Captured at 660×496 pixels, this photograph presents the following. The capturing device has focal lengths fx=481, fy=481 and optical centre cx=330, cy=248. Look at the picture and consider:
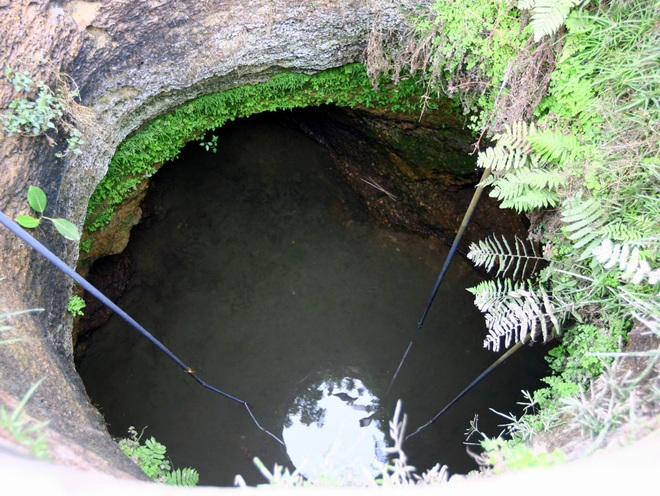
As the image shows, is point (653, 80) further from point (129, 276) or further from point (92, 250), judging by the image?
point (129, 276)

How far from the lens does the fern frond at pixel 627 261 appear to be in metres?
2.44

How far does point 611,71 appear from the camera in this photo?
9.22ft

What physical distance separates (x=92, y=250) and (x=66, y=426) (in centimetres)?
249

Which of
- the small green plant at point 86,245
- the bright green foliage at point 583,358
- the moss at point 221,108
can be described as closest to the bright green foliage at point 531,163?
the bright green foliage at point 583,358

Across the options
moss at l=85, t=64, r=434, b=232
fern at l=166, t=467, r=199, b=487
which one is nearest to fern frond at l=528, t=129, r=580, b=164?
moss at l=85, t=64, r=434, b=232

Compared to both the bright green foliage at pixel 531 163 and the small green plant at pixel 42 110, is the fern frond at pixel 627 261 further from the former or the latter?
the small green plant at pixel 42 110

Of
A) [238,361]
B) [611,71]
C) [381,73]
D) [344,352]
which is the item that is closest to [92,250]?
[238,361]

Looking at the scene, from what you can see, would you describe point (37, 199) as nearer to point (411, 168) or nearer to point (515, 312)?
point (515, 312)

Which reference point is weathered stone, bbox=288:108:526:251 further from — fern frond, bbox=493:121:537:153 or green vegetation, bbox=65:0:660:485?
fern frond, bbox=493:121:537:153

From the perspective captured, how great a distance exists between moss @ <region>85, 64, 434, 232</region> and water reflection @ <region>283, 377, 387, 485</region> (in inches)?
103

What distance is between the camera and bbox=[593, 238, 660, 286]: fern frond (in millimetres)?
2441

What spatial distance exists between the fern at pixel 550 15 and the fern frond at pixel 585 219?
98 cm

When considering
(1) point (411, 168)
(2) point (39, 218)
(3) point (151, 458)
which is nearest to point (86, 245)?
(2) point (39, 218)

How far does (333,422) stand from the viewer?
15.6 feet
